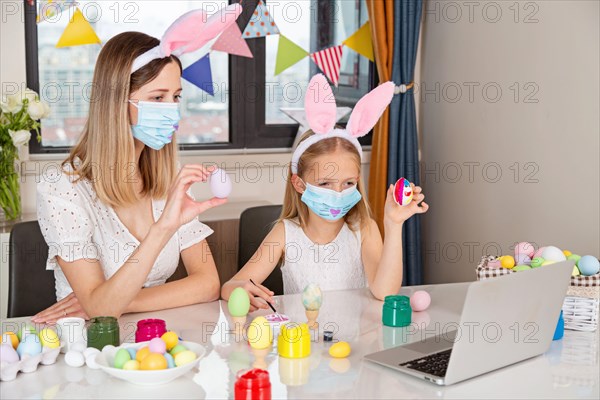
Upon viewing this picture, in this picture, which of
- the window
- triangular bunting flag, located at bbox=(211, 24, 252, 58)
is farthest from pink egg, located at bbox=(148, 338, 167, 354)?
triangular bunting flag, located at bbox=(211, 24, 252, 58)

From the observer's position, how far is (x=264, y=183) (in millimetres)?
3568

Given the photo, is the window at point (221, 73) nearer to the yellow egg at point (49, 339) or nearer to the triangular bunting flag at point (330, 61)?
the triangular bunting flag at point (330, 61)

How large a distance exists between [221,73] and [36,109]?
0.92 m

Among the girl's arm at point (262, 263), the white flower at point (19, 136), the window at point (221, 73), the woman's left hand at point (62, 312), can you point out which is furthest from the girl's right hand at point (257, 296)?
the window at point (221, 73)

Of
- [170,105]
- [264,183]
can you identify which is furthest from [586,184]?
[170,105]

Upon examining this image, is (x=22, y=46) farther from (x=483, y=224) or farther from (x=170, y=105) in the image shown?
(x=483, y=224)

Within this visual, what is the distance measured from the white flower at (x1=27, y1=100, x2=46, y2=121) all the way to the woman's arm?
101cm

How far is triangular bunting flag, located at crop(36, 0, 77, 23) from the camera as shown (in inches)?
123

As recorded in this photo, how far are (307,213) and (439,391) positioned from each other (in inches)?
39.8

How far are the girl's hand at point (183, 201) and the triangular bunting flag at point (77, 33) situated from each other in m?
1.60

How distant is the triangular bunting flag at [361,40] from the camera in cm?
368

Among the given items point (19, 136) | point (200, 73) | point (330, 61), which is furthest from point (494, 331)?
point (330, 61)

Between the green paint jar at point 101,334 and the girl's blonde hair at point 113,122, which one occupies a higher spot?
the girl's blonde hair at point 113,122

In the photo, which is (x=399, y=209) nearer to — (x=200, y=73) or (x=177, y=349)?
(x=177, y=349)
